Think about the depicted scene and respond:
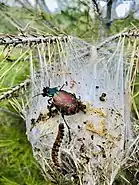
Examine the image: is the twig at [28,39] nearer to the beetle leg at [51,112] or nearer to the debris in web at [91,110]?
the debris in web at [91,110]

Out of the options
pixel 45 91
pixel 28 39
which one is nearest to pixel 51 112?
pixel 45 91

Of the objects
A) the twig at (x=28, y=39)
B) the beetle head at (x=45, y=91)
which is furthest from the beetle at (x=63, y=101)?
the twig at (x=28, y=39)

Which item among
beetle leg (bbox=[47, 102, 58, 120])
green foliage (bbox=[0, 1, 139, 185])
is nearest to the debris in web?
beetle leg (bbox=[47, 102, 58, 120])

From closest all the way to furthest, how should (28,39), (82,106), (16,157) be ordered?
(28,39) < (82,106) < (16,157)

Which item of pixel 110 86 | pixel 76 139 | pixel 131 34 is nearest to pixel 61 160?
pixel 76 139

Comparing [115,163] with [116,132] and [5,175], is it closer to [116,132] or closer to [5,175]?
[116,132]

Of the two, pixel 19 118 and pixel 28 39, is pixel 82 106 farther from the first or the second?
pixel 19 118

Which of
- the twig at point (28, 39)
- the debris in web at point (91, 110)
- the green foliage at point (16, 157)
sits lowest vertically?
the green foliage at point (16, 157)

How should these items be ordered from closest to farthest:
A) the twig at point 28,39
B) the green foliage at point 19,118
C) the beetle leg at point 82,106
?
1. the twig at point 28,39
2. the beetle leg at point 82,106
3. the green foliage at point 19,118

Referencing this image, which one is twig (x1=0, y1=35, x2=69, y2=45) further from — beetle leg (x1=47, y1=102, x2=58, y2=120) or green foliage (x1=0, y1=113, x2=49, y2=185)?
green foliage (x1=0, y1=113, x2=49, y2=185)
